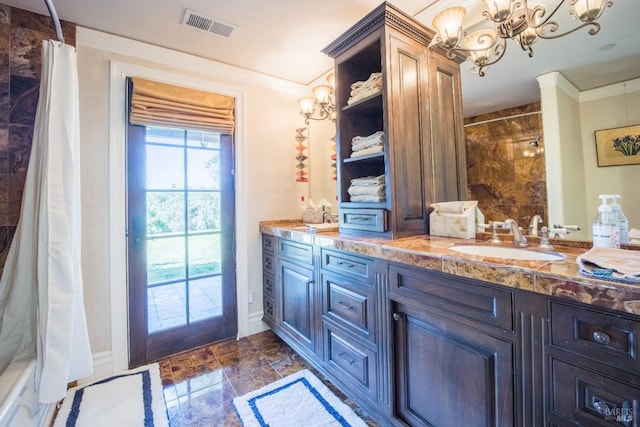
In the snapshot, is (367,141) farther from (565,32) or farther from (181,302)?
(181,302)

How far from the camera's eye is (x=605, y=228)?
1108 mm

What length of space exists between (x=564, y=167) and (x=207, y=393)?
232cm

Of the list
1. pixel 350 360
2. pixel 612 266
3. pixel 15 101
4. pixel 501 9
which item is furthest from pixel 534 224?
pixel 15 101

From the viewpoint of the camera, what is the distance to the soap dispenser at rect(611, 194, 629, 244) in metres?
1.10

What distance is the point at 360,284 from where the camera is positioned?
1508mm

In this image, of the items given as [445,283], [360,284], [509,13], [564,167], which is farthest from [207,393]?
[509,13]

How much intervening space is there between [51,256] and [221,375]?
129cm

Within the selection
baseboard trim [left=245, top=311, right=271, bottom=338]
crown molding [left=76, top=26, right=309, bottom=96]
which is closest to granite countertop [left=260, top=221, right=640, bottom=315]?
baseboard trim [left=245, top=311, right=271, bottom=338]

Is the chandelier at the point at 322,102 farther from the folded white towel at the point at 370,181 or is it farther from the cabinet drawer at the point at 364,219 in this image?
the cabinet drawer at the point at 364,219

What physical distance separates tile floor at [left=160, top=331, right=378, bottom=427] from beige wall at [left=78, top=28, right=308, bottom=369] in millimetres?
292

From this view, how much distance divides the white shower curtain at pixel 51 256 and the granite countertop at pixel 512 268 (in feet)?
4.28

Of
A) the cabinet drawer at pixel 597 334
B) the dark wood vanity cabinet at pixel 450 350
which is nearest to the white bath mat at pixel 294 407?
the dark wood vanity cabinet at pixel 450 350

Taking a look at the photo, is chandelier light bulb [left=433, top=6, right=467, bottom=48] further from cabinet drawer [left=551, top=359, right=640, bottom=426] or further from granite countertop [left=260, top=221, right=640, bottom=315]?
cabinet drawer [left=551, top=359, right=640, bottom=426]

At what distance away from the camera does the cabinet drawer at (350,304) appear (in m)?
1.46
